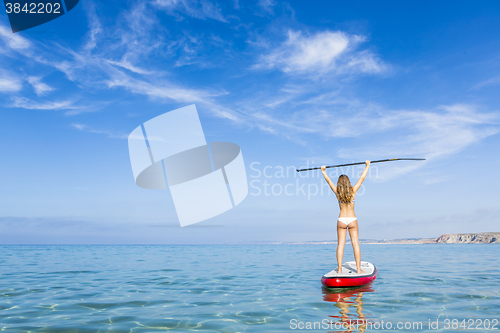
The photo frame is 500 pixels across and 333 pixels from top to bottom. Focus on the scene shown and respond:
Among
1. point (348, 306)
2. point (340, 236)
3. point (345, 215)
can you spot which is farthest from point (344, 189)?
point (348, 306)

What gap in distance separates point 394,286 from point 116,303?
29.9ft

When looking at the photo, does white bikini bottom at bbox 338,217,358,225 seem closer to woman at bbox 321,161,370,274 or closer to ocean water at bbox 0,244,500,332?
woman at bbox 321,161,370,274

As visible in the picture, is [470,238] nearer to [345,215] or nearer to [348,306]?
[345,215]

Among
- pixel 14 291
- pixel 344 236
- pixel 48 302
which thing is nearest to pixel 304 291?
pixel 344 236

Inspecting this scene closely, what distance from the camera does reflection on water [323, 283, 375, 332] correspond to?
670cm

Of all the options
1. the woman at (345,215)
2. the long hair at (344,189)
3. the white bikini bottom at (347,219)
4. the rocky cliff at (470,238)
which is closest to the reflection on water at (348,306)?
the woman at (345,215)

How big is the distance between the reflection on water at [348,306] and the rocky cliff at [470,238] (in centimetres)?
13990

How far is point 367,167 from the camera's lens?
11039mm

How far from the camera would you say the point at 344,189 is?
10977 millimetres

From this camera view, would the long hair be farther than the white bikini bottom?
No

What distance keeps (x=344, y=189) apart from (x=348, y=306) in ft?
13.0

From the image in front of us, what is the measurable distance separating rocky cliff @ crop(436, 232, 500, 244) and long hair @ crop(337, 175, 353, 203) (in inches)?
5496

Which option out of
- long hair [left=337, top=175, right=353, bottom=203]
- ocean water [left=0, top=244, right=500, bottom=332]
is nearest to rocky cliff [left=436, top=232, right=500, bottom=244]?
ocean water [left=0, top=244, right=500, bottom=332]

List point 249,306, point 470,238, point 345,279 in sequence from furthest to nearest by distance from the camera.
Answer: point 470,238, point 345,279, point 249,306
